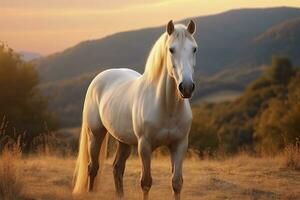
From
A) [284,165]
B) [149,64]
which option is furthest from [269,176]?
[149,64]

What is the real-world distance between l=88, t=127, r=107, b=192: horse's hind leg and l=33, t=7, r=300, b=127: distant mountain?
201 ft

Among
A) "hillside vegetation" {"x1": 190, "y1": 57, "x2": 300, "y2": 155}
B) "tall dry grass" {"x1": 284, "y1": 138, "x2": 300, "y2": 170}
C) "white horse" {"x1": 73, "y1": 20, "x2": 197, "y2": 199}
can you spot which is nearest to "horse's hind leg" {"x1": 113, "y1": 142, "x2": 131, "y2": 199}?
"white horse" {"x1": 73, "y1": 20, "x2": 197, "y2": 199}

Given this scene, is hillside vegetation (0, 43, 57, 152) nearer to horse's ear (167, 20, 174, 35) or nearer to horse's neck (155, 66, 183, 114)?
horse's neck (155, 66, 183, 114)

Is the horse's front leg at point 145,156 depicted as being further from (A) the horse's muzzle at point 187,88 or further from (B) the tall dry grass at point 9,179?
(B) the tall dry grass at point 9,179

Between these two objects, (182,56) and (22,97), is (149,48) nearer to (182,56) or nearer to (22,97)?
(22,97)

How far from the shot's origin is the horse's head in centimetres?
467

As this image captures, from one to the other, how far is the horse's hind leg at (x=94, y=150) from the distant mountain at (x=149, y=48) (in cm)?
8112

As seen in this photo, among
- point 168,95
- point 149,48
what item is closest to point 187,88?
point 168,95

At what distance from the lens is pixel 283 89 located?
39438 mm

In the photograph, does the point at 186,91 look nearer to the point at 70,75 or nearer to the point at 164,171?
the point at 164,171

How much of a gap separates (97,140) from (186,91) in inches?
107

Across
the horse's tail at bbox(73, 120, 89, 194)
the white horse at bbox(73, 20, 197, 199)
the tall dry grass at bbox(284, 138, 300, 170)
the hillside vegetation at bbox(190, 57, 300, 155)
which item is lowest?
the hillside vegetation at bbox(190, 57, 300, 155)

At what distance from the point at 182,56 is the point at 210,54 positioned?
101482mm

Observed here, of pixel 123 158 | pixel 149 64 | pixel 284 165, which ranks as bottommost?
pixel 284 165
